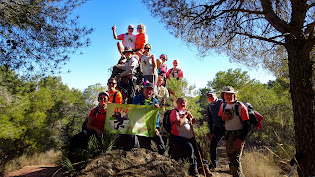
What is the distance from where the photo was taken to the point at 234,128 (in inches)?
151

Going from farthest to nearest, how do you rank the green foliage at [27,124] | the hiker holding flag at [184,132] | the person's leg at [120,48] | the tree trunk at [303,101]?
1. the green foliage at [27,124]
2. the person's leg at [120,48]
3. the hiker holding flag at [184,132]
4. the tree trunk at [303,101]

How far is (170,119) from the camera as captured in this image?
4.41 metres

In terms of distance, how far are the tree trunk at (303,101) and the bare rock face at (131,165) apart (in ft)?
6.92

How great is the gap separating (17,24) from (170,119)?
178 inches

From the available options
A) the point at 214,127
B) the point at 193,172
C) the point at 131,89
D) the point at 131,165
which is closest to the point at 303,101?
the point at 214,127

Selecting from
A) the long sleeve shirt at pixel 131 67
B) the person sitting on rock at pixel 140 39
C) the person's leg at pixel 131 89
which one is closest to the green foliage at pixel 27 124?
the person's leg at pixel 131 89

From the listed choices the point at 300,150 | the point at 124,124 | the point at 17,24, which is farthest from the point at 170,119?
the point at 17,24

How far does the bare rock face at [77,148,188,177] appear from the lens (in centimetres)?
302

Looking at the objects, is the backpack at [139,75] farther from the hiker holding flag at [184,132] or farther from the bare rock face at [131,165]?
the bare rock face at [131,165]

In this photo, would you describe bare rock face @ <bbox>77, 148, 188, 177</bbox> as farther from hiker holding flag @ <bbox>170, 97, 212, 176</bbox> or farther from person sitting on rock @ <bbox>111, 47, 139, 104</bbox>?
person sitting on rock @ <bbox>111, 47, 139, 104</bbox>

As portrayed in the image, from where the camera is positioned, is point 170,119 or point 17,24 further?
point 17,24

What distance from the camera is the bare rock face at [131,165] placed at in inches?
119

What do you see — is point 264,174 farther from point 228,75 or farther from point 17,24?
point 228,75

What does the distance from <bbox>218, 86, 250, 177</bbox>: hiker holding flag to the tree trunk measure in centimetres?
89
